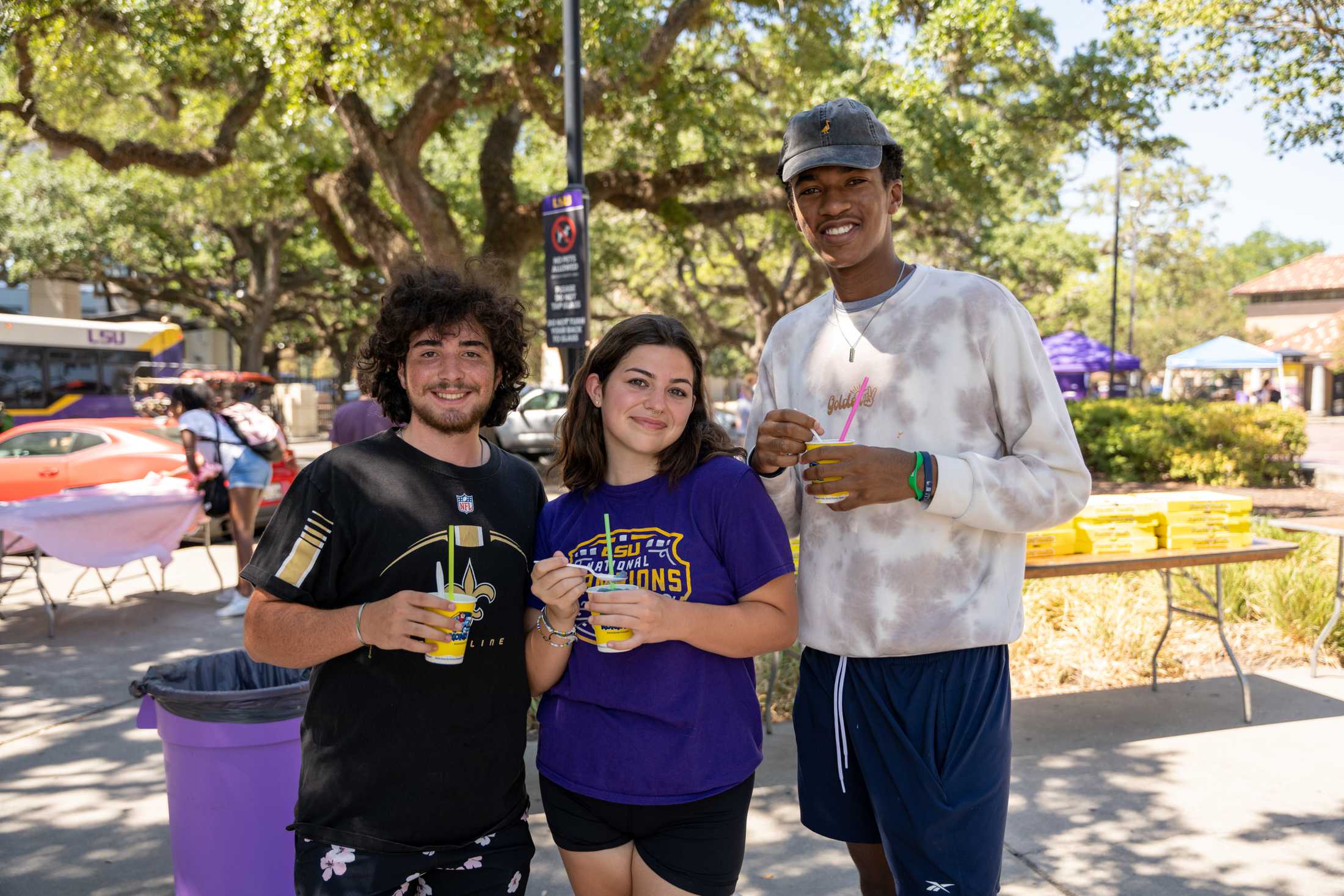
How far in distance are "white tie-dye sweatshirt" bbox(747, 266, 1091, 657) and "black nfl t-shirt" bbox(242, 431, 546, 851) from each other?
2.46 ft

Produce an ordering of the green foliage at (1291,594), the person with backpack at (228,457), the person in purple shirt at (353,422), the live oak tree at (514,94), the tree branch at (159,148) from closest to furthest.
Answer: the green foliage at (1291,594) < the person in purple shirt at (353,422) < the person with backpack at (228,457) < the live oak tree at (514,94) < the tree branch at (159,148)

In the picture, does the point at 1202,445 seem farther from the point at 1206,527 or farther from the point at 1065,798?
the point at 1065,798

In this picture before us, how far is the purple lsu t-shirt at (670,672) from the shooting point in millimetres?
1922

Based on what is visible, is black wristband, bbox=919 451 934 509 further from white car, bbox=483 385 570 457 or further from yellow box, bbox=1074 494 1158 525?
white car, bbox=483 385 570 457

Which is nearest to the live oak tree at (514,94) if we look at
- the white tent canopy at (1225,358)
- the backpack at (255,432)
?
the backpack at (255,432)

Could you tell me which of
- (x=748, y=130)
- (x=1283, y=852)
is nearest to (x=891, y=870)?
(x=1283, y=852)

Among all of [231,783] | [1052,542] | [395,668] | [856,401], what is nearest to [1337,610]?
[1052,542]

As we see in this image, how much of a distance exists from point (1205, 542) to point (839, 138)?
3.90 meters

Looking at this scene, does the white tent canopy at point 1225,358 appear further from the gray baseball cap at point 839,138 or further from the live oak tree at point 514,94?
the gray baseball cap at point 839,138

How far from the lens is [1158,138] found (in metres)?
12.3

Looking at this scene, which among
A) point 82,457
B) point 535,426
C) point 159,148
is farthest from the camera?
point 535,426

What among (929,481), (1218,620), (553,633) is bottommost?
(1218,620)

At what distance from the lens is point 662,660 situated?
6.42 ft

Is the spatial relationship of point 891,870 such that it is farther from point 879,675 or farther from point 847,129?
point 847,129
